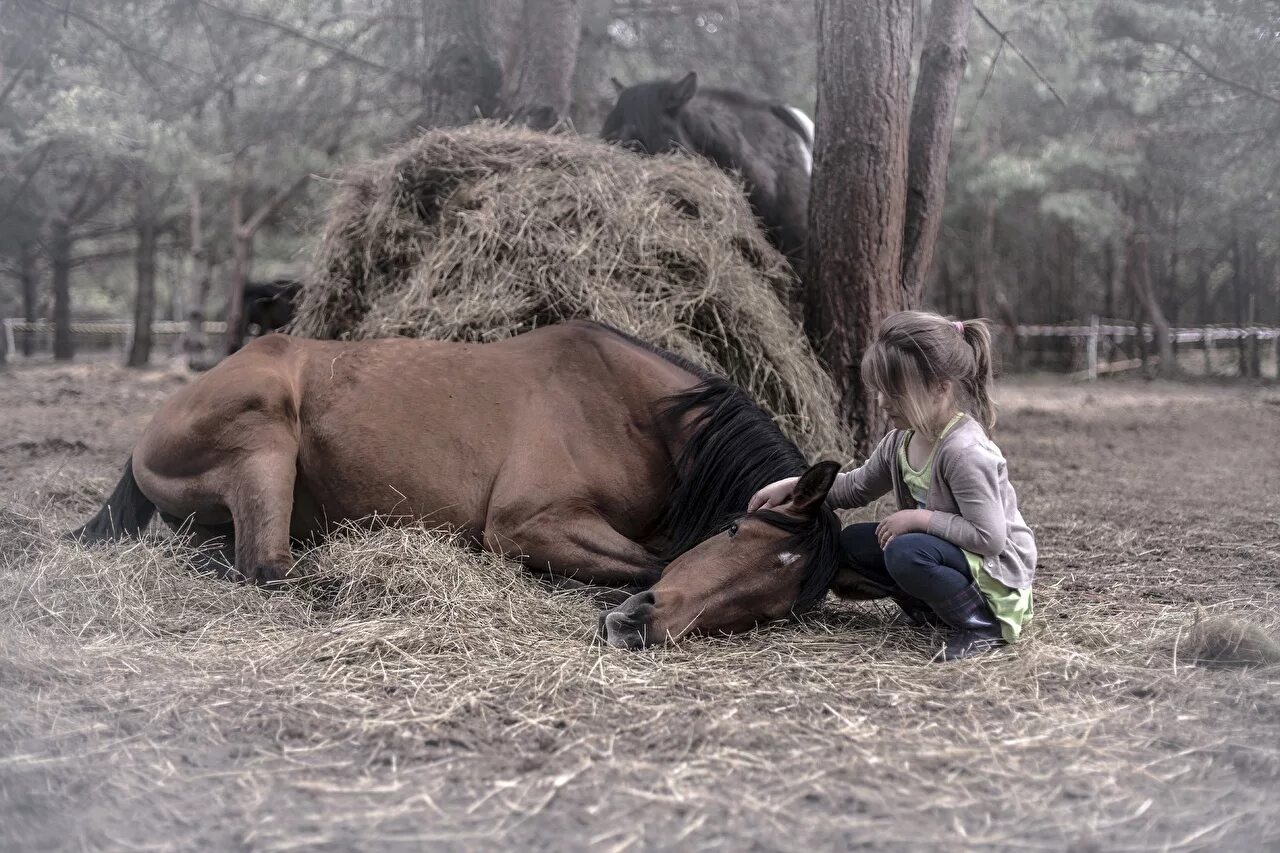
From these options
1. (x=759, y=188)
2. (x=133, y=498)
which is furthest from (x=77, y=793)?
(x=759, y=188)

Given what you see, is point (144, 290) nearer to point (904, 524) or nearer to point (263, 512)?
point (263, 512)

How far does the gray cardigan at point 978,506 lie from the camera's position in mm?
2928

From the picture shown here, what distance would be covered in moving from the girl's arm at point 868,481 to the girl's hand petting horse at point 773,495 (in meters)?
0.16

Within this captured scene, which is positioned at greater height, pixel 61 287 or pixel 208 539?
pixel 61 287

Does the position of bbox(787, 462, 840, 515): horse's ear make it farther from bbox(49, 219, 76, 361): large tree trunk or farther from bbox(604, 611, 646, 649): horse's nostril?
bbox(49, 219, 76, 361): large tree trunk

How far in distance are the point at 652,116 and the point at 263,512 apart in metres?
4.63

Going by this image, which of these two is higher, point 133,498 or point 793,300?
point 793,300

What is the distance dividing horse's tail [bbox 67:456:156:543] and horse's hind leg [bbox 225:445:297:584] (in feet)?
1.85

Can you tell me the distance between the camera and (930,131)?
5.89 metres

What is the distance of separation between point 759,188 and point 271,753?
5.57 metres

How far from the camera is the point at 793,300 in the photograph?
19.4 feet

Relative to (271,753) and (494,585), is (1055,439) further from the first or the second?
(271,753)

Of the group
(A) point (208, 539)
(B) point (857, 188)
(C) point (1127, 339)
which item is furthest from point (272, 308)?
(C) point (1127, 339)

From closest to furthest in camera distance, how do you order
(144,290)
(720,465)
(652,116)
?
(720,465), (652,116), (144,290)
